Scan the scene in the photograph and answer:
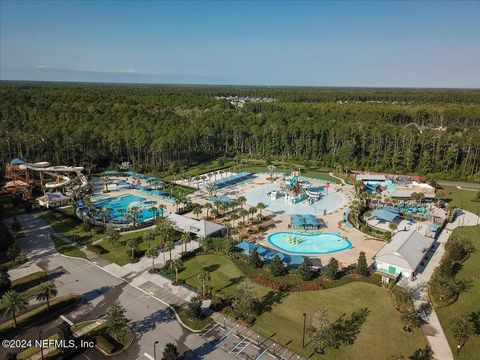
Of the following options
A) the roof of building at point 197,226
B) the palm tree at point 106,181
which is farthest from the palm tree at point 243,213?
the palm tree at point 106,181

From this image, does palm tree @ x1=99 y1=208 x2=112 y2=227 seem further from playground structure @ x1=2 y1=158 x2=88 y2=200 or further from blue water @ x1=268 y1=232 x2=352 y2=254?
blue water @ x1=268 y1=232 x2=352 y2=254

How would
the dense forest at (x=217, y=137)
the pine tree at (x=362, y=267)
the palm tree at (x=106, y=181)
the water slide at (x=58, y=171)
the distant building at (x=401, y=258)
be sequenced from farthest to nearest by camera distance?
the dense forest at (x=217, y=137)
the palm tree at (x=106, y=181)
the water slide at (x=58, y=171)
the distant building at (x=401, y=258)
the pine tree at (x=362, y=267)

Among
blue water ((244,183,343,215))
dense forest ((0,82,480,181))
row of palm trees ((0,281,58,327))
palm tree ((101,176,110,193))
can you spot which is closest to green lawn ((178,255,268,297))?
row of palm trees ((0,281,58,327))

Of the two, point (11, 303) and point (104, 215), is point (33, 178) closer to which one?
point (104, 215)

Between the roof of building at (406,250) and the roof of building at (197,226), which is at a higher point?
the roof of building at (406,250)

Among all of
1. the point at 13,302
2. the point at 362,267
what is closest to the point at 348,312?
Answer: the point at 362,267

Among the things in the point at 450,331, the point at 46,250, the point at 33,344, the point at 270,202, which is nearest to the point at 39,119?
the point at 46,250

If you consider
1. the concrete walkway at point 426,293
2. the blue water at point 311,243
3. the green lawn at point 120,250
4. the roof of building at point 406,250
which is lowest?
the green lawn at point 120,250

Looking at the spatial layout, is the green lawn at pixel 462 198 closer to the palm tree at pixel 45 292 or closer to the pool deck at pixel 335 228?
the pool deck at pixel 335 228
